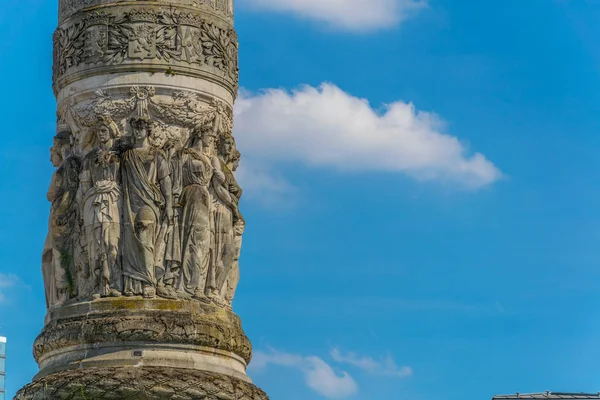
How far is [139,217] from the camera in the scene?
75.0 ft

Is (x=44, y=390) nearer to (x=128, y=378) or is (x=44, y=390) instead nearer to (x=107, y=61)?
(x=128, y=378)

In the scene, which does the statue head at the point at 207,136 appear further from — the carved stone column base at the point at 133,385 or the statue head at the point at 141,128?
the carved stone column base at the point at 133,385

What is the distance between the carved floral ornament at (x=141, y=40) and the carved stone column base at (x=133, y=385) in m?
4.50

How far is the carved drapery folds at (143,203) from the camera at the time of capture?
74.9 ft

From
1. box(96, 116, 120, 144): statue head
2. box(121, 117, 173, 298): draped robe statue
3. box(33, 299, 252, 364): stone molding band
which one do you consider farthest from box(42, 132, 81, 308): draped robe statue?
box(121, 117, 173, 298): draped robe statue

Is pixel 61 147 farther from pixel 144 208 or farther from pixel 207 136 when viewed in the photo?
pixel 207 136

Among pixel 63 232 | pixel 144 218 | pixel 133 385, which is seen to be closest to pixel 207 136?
pixel 144 218

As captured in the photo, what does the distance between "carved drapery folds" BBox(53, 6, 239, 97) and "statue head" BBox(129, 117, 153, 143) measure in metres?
0.75

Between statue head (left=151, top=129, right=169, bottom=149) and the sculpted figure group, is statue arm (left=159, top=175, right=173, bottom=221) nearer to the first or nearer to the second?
the sculpted figure group

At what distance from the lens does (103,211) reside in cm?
2295

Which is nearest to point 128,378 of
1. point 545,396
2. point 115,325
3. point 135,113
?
point 115,325

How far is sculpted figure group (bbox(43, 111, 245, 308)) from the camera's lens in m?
22.8

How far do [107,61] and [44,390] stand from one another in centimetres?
480

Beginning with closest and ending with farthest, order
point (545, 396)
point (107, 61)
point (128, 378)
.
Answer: point (128, 378), point (107, 61), point (545, 396)
